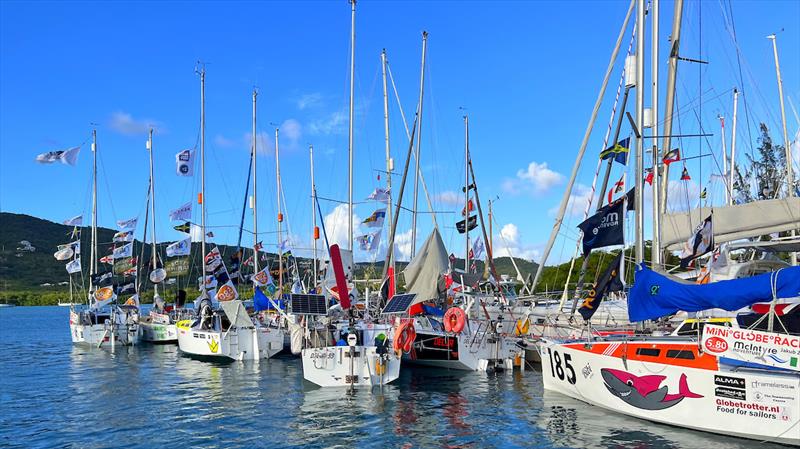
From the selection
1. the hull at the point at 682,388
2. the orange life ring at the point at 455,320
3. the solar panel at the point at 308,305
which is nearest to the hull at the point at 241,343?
the solar panel at the point at 308,305

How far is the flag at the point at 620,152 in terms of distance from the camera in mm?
22514

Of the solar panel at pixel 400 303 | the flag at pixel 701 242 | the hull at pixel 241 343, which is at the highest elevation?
the flag at pixel 701 242

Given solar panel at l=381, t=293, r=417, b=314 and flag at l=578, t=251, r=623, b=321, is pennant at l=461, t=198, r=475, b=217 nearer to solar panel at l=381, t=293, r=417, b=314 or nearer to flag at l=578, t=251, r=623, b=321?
solar panel at l=381, t=293, r=417, b=314

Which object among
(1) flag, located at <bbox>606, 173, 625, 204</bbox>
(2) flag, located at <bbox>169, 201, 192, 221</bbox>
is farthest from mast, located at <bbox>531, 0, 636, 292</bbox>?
(2) flag, located at <bbox>169, 201, 192, 221</bbox>

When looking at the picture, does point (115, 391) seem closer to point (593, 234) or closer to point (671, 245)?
point (593, 234)

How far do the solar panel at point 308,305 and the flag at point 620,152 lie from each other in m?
12.2

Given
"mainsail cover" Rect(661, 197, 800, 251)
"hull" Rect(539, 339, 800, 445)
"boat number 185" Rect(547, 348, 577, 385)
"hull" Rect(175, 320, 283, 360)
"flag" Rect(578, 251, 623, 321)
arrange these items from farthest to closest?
"hull" Rect(175, 320, 283, 360) → "mainsail cover" Rect(661, 197, 800, 251) → "boat number 185" Rect(547, 348, 577, 385) → "flag" Rect(578, 251, 623, 321) → "hull" Rect(539, 339, 800, 445)

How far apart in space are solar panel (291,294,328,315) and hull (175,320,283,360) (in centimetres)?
976

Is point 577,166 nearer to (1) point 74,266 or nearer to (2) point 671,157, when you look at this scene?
(2) point 671,157

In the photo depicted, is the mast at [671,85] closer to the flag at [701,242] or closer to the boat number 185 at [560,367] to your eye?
the flag at [701,242]

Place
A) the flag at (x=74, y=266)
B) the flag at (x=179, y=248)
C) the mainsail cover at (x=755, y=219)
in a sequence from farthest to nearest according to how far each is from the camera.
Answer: the flag at (x=74, y=266) < the flag at (x=179, y=248) < the mainsail cover at (x=755, y=219)

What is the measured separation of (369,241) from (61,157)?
2159cm

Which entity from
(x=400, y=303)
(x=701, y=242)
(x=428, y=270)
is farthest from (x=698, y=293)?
(x=400, y=303)

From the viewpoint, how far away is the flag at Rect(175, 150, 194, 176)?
1756 inches
